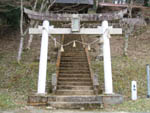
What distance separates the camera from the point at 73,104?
300 inches

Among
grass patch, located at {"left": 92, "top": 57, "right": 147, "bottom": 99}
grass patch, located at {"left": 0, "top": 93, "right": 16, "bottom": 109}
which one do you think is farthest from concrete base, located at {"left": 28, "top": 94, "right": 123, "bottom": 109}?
grass patch, located at {"left": 92, "top": 57, "right": 147, "bottom": 99}

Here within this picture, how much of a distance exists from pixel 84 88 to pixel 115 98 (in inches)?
70.5

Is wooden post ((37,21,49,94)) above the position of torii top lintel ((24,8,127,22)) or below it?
below

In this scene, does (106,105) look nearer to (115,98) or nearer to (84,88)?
(115,98)

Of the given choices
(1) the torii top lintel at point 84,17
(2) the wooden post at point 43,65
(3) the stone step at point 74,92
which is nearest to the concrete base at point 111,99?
(3) the stone step at point 74,92

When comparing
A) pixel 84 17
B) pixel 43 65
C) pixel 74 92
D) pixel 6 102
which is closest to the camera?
pixel 6 102

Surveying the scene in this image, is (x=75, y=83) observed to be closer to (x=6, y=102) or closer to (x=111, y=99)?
(x=111, y=99)

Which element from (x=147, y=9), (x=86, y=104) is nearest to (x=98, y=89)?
(x=86, y=104)

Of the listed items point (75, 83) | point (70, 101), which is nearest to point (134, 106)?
point (70, 101)

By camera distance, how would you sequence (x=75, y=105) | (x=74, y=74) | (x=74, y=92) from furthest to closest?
(x=74, y=74)
(x=74, y=92)
(x=75, y=105)

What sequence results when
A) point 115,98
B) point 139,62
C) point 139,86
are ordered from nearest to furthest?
point 115,98, point 139,86, point 139,62

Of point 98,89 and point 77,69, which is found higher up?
point 77,69

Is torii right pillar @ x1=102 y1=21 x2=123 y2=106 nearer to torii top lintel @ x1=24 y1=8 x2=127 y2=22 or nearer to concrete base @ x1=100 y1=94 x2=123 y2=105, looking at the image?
concrete base @ x1=100 y1=94 x2=123 y2=105

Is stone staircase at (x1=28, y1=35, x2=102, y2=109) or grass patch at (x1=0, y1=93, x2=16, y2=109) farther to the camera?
stone staircase at (x1=28, y1=35, x2=102, y2=109)
